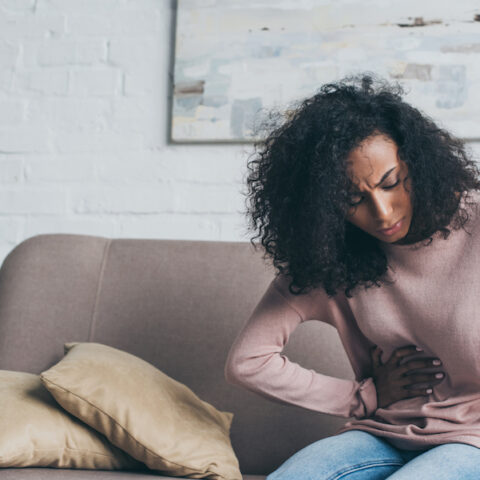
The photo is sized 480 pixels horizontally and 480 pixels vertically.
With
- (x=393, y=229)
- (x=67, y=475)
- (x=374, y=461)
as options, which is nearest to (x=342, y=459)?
(x=374, y=461)

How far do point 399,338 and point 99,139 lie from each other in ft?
4.27

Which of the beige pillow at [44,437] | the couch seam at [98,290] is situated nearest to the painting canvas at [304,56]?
the couch seam at [98,290]

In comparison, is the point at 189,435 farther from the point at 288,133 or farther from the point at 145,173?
the point at 145,173

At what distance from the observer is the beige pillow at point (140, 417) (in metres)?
1.35

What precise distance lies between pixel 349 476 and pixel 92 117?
150 centimetres

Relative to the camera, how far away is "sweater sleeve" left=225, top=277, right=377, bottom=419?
139 centimetres

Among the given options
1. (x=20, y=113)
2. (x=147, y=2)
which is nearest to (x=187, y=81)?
(x=147, y=2)

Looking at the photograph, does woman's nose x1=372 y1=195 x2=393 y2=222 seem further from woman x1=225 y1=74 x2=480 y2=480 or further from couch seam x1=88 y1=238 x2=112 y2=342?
couch seam x1=88 y1=238 x2=112 y2=342

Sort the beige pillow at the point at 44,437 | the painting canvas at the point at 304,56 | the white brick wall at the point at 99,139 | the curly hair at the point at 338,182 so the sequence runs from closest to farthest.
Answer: the curly hair at the point at 338,182
the beige pillow at the point at 44,437
the painting canvas at the point at 304,56
the white brick wall at the point at 99,139

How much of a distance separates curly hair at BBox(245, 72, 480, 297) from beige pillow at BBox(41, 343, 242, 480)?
39cm

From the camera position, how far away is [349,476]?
47.0 inches

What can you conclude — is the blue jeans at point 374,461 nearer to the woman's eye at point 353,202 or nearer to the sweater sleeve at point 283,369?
the sweater sleeve at point 283,369

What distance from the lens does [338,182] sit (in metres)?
1.18

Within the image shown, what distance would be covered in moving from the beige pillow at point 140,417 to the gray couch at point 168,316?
8.2 inches
